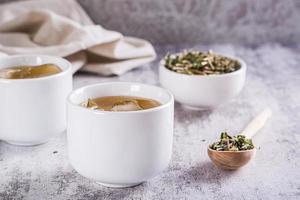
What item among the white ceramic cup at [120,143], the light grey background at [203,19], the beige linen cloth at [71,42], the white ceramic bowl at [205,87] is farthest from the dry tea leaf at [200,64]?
the light grey background at [203,19]

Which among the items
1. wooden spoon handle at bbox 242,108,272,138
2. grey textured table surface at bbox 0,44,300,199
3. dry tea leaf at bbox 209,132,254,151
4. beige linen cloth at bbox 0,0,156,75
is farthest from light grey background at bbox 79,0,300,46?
dry tea leaf at bbox 209,132,254,151

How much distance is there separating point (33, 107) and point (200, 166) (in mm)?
262

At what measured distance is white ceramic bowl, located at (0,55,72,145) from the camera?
947 mm

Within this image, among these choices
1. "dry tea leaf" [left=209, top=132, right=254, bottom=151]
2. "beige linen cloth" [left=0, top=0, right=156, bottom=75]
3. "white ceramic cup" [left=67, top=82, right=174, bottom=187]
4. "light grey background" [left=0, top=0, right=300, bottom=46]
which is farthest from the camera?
"light grey background" [left=0, top=0, right=300, bottom=46]

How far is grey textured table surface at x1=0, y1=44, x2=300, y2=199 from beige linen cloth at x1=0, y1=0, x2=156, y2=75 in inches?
10.7

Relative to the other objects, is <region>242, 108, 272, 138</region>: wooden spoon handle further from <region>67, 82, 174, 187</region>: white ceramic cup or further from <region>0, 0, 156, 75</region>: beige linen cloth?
<region>0, 0, 156, 75</region>: beige linen cloth

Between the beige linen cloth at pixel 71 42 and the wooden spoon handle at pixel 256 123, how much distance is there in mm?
396

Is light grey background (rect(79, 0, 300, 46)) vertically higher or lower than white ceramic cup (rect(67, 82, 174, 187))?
lower

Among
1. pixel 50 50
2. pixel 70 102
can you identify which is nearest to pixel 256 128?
pixel 70 102

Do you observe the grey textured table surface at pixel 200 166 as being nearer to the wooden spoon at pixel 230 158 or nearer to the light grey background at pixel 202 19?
the wooden spoon at pixel 230 158

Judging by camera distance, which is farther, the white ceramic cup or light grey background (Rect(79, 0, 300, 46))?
light grey background (Rect(79, 0, 300, 46))

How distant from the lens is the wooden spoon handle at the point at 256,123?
1019 millimetres

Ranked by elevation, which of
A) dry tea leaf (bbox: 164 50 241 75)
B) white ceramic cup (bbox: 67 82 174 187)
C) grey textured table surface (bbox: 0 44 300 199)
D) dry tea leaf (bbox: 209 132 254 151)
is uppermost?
white ceramic cup (bbox: 67 82 174 187)

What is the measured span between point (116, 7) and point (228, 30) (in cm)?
30
